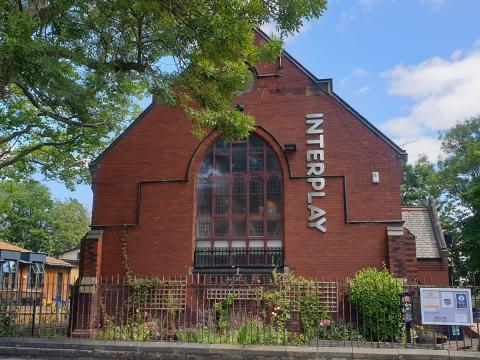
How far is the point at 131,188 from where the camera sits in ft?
55.4

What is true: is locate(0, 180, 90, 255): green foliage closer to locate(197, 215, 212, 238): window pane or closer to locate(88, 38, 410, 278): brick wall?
locate(88, 38, 410, 278): brick wall

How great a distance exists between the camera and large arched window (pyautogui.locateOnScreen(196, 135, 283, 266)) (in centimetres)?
1580

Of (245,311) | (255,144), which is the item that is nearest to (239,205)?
(255,144)

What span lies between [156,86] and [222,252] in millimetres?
6264

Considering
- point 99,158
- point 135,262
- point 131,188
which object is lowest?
point 135,262

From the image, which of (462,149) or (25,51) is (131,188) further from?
(462,149)

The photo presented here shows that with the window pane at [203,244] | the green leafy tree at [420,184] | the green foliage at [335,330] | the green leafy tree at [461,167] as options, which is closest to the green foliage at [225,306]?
the window pane at [203,244]

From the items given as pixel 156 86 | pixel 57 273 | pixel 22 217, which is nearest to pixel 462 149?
pixel 57 273

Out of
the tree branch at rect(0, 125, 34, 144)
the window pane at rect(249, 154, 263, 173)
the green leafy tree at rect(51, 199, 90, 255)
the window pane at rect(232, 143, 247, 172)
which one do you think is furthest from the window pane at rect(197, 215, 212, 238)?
the green leafy tree at rect(51, 199, 90, 255)

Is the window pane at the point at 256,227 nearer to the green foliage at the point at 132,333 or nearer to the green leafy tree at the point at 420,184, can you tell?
the green foliage at the point at 132,333

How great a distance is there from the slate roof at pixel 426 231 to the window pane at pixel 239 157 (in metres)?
6.11

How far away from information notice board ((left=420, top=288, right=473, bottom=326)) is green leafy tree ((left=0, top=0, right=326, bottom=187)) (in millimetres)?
5110

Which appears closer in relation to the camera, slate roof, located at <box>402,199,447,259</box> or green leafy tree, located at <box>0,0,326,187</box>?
green leafy tree, located at <box>0,0,326,187</box>

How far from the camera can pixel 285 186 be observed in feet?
51.8
